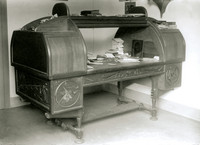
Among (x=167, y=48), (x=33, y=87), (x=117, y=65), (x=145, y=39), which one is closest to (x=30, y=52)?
(x=33, y=87)

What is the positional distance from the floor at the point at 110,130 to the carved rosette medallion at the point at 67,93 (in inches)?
21.3

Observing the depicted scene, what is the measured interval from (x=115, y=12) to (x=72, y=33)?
2515 millimetres

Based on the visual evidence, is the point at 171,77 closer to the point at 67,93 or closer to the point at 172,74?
the point at 172,74

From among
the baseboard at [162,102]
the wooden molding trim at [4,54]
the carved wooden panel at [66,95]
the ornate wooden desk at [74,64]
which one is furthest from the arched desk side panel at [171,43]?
the wooden molding trim at [4,54]

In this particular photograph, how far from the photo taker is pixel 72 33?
327 centimetres

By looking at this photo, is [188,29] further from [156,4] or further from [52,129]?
[52,129]

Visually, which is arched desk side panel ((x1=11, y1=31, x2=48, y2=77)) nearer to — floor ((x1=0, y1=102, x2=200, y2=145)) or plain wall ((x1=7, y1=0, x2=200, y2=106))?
plain wall ((x1=7, y1=0, x2=200, y2=106))

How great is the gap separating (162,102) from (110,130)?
126 cm

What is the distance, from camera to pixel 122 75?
12.2 ft

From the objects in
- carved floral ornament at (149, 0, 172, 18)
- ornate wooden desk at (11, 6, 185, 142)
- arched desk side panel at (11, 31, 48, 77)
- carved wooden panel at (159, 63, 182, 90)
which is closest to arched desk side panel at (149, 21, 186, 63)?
ornate wooden desk at (11, 6, 185, 142)

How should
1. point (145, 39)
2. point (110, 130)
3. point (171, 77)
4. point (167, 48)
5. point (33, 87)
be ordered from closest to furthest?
point (33, 87), point (110, 130), point (167, 48), point (171, 77), point (145, 39)

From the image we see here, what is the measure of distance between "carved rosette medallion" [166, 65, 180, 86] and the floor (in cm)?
57

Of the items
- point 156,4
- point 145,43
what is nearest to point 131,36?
point 145,43

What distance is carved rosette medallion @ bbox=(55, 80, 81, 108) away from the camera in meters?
3.19
